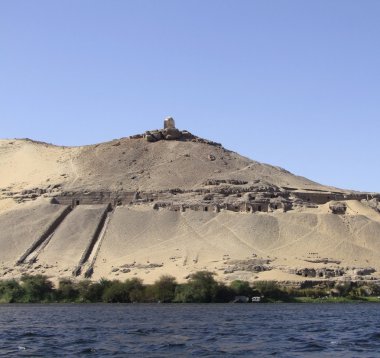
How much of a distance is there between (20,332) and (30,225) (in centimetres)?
5890

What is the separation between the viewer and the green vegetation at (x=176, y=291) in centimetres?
7281

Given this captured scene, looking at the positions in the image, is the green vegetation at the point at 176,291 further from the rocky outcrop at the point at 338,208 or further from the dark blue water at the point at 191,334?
the rocky outcrop at the point at 338,208

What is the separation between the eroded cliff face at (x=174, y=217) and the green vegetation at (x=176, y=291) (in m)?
3.03

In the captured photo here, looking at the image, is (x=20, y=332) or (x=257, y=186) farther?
(x=257, y=186)

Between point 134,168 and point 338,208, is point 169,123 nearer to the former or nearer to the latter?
point 134,168

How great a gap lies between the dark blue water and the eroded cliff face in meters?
28.1

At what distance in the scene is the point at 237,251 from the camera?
3487 inches

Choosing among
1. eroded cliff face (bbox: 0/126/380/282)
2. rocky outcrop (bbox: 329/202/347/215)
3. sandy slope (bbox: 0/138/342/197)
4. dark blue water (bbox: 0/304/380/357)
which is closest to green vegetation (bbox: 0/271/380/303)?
eroded cliff face (bbox: 0/126/380/282)

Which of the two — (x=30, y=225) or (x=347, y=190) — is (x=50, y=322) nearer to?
(x=30, y=225)

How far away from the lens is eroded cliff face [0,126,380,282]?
8625 centimetres

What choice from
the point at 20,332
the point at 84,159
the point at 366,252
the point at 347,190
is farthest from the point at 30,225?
the point at 20,332

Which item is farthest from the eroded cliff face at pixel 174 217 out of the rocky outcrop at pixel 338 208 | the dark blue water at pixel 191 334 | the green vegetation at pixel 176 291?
the dark blue water at pixel 191 334

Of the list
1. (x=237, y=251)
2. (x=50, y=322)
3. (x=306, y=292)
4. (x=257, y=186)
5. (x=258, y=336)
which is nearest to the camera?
(x=258, y=336)

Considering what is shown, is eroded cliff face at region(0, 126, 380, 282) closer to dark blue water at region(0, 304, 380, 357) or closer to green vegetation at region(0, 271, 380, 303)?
green vegetation at region(0, 271, 380, 303)
